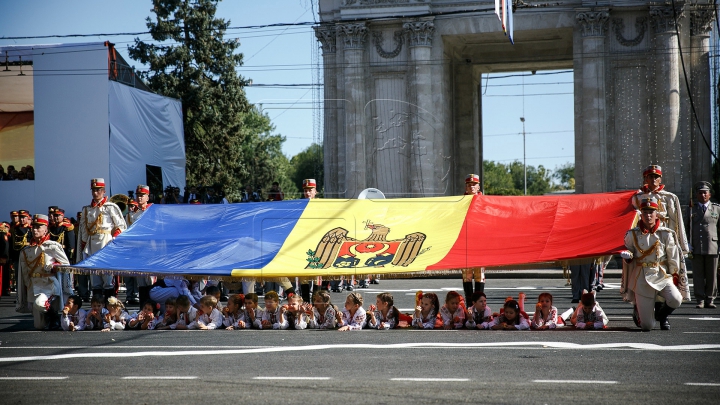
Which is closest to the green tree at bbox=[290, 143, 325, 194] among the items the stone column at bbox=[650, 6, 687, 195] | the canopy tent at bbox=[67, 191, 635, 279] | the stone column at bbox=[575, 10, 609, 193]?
the stone column at bbox=[575, 10, 609, 193]

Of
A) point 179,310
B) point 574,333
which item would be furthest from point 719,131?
point 179,310

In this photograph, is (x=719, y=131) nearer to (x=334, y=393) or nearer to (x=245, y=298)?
(x=245, y=298)

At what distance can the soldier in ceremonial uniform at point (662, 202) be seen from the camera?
14.2 m

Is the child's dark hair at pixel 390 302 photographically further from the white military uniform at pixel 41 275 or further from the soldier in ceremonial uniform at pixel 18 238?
the soldier in ceremonial uniform at pixel 18 238

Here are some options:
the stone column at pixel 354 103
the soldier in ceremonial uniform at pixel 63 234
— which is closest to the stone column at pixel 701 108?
the stone column at pixel 354 103

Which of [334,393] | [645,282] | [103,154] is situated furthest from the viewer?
[103,154]

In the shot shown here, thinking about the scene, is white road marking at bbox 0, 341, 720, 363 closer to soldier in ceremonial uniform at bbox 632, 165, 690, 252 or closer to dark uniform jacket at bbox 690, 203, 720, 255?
soldier in ceremonial uniform at bbox 632, 165, 690, 252

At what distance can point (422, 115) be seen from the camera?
113 ft

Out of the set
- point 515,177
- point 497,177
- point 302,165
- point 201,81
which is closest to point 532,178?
point 515,177

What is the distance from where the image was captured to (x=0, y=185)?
104 feet

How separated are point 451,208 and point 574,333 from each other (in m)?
3.06

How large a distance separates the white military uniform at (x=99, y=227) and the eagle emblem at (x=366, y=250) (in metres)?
5.65

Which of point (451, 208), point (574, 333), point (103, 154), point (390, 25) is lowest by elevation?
point (574, 333)

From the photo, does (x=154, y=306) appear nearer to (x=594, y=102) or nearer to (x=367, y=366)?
(x=367, y=366)
